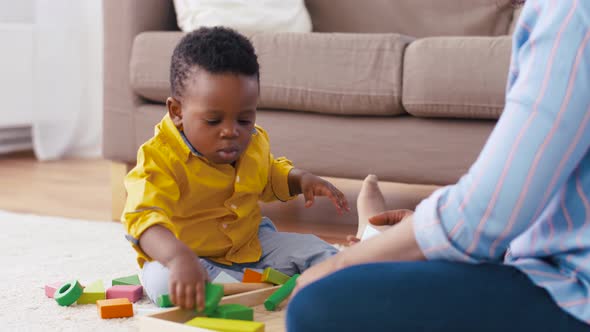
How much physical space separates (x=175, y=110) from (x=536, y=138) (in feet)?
2.56

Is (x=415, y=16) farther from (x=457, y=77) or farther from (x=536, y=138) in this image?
(x=536, y=138)

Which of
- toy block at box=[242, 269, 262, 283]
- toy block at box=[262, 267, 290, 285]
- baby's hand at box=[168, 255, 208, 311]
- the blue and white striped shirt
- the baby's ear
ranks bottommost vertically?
toy block at box=[242, 269, 262, 283]

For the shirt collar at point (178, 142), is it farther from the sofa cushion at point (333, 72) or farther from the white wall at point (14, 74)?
the white wall at point (14, 74)

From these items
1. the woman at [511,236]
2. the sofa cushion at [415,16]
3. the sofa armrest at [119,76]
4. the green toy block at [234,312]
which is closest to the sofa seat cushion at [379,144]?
the sofa armrest at [119,76]

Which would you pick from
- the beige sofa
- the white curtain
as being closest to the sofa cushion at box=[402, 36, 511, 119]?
the beige sofa

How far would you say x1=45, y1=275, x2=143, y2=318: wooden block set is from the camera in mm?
1138

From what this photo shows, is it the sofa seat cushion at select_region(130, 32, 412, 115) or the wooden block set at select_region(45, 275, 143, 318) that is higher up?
the sofa seat cushion at select_region(130, 32, 412, 115)

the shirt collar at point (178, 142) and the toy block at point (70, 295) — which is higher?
the shirt collar at point (178, 142)

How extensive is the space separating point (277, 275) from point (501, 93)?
770 millimetres

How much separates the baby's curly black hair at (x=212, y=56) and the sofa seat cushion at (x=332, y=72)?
604mm

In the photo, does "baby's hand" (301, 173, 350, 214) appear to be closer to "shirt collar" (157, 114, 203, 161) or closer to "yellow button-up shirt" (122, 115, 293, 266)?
"yellow button-up shirt" (122, 115, 293, 266)

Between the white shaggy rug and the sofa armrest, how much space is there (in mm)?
240

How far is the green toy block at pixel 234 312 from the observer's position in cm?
95

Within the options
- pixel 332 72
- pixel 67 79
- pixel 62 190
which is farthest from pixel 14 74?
pixel 332 72
